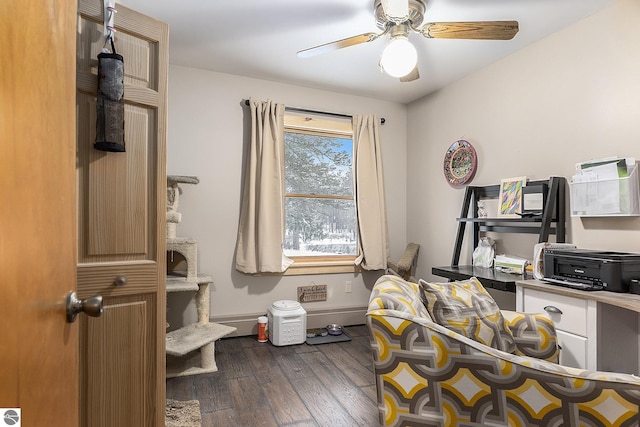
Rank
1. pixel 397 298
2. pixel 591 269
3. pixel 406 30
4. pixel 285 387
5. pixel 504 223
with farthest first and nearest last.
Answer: pixel 504 223 → pixel 285 387 → pixel 406 30 → pixel 591 269 → pixel 397 298

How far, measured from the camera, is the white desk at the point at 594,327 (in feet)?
5.56

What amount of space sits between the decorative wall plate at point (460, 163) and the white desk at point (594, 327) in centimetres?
142

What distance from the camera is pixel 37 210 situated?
25.2 inches

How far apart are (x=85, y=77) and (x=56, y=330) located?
103 centimetres

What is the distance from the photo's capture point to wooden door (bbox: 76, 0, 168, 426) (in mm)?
1319

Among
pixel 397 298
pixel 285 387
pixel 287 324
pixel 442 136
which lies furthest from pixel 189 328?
pixel 442 136

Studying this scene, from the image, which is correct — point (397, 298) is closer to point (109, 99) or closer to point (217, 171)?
point (109, 99)

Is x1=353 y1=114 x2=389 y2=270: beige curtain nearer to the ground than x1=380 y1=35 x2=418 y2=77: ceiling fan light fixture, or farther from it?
nearer to the ground

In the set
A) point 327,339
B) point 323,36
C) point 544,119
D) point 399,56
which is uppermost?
point 323,36

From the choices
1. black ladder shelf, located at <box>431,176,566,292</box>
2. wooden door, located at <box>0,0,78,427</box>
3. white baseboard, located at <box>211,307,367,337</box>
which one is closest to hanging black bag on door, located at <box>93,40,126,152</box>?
wooden door, located at <box>0,0,78,427</box>

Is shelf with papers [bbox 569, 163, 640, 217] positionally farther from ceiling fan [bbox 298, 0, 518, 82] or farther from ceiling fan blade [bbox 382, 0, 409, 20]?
ceiling fan blade [bbox 382, 0, 409, 20]

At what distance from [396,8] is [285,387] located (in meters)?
2.35

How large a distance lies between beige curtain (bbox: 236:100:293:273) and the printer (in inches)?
84.9

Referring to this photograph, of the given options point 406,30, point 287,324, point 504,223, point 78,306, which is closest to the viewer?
point 78,306
